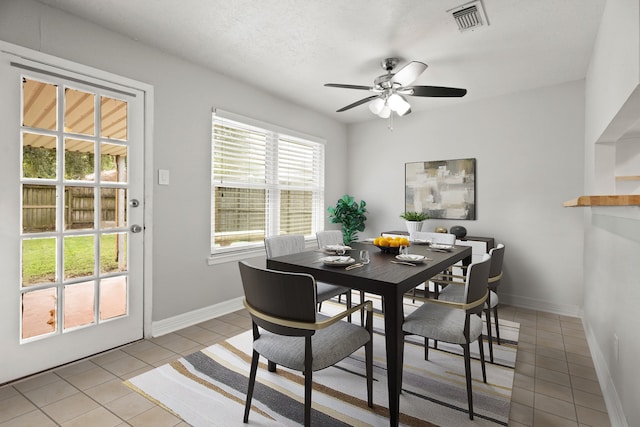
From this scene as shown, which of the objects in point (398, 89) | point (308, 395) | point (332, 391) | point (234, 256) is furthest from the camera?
point (234, 256)

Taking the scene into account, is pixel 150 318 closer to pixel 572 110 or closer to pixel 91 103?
pixel 91 103

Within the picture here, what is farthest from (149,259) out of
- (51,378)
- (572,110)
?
(572,110)

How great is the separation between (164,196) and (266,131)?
5.13 ft

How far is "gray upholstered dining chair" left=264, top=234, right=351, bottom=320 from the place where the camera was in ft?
8.79

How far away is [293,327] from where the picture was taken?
1457mm

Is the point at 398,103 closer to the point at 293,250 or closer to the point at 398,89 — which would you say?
the point at 398,89

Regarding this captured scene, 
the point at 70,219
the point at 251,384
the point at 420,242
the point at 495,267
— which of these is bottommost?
the point at 251,384

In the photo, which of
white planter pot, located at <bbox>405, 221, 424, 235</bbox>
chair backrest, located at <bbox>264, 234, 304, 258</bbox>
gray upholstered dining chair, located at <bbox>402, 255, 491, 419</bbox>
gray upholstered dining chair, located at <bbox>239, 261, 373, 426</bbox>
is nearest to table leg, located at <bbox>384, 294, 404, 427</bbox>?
gray upholstered dining chair, located at <bbox>239, 261, 373, 426</bbox>

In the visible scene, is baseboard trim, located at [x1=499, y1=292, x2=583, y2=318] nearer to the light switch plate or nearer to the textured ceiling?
the textured ceiling

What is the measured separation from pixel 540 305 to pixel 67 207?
4786 millimetres

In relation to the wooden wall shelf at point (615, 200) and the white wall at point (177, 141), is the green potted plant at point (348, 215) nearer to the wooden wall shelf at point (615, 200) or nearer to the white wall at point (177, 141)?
the white wall at point (177, 141)

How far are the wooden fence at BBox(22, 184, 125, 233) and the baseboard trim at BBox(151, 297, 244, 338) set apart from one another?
1.02m

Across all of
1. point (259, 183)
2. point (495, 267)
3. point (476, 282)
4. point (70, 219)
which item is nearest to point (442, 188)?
point (495, 267)

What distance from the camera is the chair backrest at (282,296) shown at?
4.58 feet
